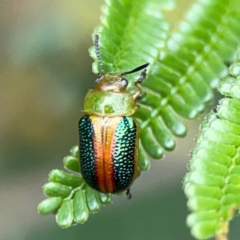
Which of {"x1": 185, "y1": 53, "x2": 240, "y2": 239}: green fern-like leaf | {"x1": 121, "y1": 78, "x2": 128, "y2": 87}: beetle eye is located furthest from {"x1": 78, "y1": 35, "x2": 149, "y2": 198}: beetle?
{"x1": 185, "y1": 53, "x2": 240, "y2": 239}: green fern-like leaf

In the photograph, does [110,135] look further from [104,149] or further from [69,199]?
[69,199]

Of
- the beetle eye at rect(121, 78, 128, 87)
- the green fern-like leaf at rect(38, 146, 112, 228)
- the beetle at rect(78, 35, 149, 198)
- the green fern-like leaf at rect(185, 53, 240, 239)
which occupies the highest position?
the beetle eye at rect(121, 78, 128, 87)

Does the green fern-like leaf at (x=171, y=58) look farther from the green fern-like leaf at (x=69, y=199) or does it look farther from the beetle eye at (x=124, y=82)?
the green fern-like leaf at (x=69, y=199)

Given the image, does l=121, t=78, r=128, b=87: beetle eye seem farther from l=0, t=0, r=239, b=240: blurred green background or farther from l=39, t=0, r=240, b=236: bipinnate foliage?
l=0, t=0, r=239, b=240: blurred green background

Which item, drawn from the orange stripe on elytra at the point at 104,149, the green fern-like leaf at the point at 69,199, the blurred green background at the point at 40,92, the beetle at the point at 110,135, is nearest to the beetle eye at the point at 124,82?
Result: the beetle at the point at 110,135

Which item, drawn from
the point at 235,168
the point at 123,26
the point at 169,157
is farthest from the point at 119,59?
the point at 169,157
